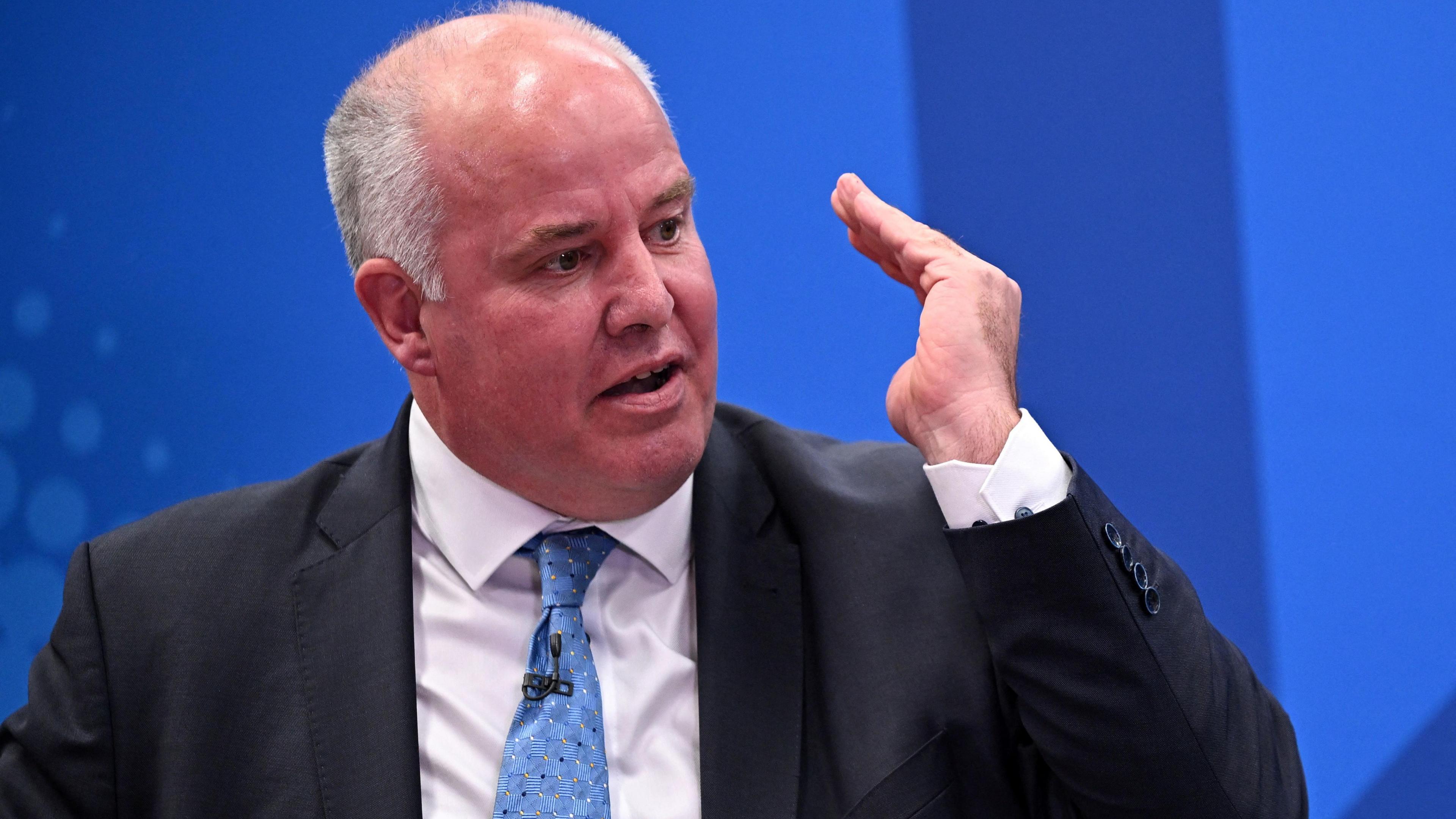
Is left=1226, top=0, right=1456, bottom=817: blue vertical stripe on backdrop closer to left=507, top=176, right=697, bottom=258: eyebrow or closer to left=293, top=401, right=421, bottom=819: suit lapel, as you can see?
left=507, top=176, right=697, bottom=258: eyebrow

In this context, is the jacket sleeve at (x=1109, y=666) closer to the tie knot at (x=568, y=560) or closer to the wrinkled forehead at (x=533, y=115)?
the tie knot at (x=568, y=560)

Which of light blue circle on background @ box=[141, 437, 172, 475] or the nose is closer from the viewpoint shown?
the nose

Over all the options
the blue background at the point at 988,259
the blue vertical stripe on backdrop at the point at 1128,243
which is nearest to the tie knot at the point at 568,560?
the blue background at the point at 988,259

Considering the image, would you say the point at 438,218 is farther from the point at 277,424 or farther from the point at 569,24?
the point at 277,424

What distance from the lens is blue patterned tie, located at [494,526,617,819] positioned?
4.91ft

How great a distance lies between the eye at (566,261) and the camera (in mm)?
1561

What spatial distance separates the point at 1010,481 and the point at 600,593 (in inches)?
21.9

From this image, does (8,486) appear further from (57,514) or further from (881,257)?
(881,257)

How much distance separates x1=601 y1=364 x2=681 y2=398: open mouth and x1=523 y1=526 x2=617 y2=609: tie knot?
197 millimetres

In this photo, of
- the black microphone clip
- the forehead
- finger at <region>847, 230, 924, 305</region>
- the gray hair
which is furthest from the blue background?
the black microphone clip

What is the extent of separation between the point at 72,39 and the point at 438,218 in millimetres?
1311

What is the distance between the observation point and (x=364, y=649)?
5.24ft

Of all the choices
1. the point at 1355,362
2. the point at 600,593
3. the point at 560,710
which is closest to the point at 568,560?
the point at 600,593

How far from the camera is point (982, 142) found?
2.04 meters
